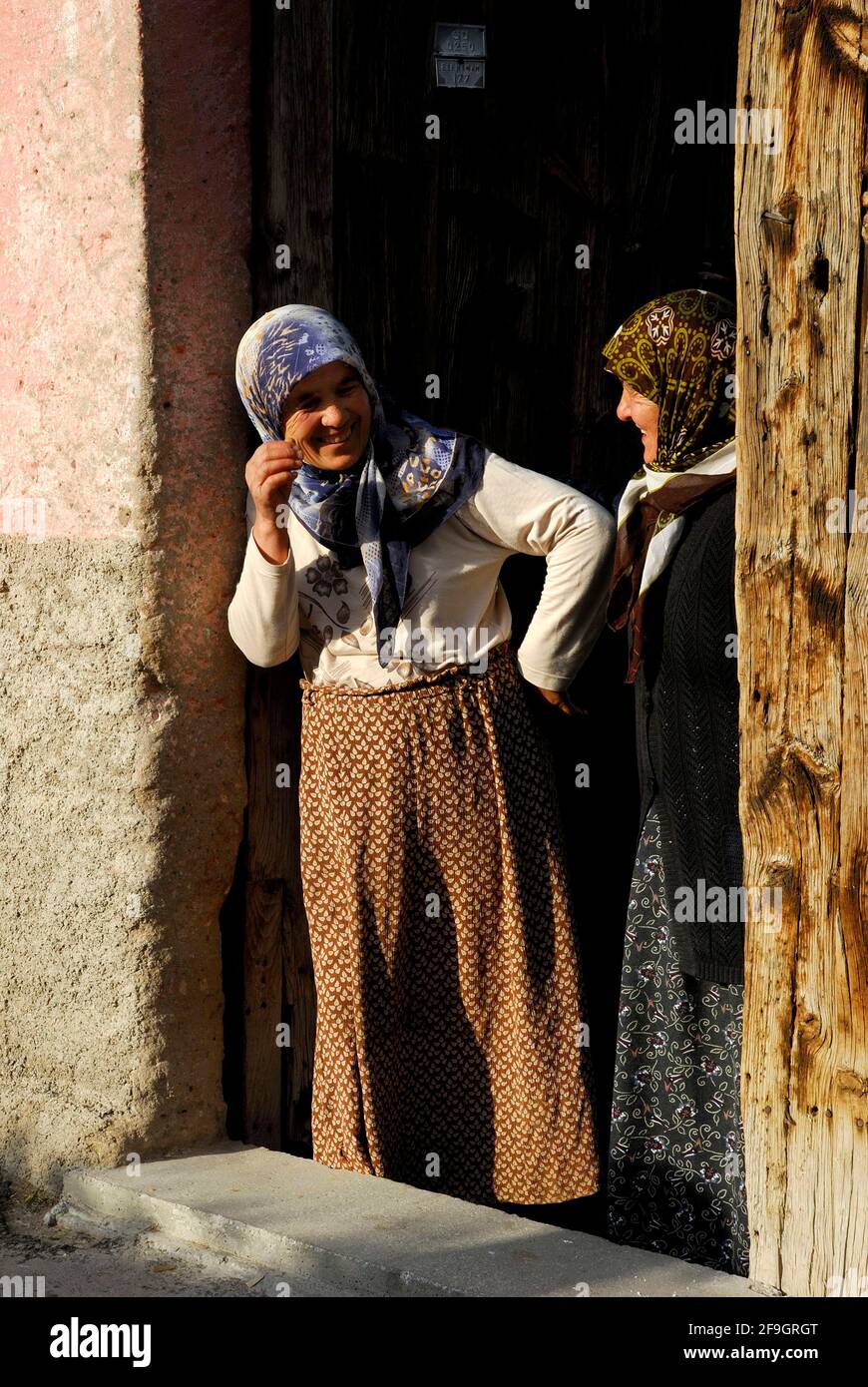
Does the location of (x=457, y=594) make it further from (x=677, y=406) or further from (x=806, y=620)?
(x=806, y=620)

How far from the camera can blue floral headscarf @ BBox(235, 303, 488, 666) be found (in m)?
3.39

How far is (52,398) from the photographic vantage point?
3.69 metres

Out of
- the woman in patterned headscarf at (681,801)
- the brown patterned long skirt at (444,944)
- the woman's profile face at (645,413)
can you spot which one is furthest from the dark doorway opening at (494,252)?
the woman's profile face at (645,413)

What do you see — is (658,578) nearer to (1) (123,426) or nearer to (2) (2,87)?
(1) (123,426)

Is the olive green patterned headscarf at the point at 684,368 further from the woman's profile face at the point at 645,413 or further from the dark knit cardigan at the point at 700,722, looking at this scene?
the dark knit cardigan at the point at 700,722

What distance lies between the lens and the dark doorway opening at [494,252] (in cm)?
370

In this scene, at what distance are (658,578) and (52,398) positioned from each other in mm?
1444

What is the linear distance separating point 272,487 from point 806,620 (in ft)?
4.01

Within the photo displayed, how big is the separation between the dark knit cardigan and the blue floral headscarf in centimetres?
51

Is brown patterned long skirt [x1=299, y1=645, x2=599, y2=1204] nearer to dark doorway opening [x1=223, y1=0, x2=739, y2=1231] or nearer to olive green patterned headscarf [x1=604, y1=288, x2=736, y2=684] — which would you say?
dark doorway opening [x1=223, y1=0, x2=739, y2=1231]

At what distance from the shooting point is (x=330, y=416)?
3352mm

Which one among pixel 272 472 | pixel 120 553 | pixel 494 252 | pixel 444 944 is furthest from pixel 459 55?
pixel 444 944

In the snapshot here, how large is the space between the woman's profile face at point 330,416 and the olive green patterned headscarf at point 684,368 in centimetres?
56

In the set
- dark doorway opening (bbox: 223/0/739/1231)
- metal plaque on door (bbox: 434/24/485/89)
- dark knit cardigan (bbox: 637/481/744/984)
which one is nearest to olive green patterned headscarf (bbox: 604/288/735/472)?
dark knit cardigan (bbox: 637/481/744/984)
